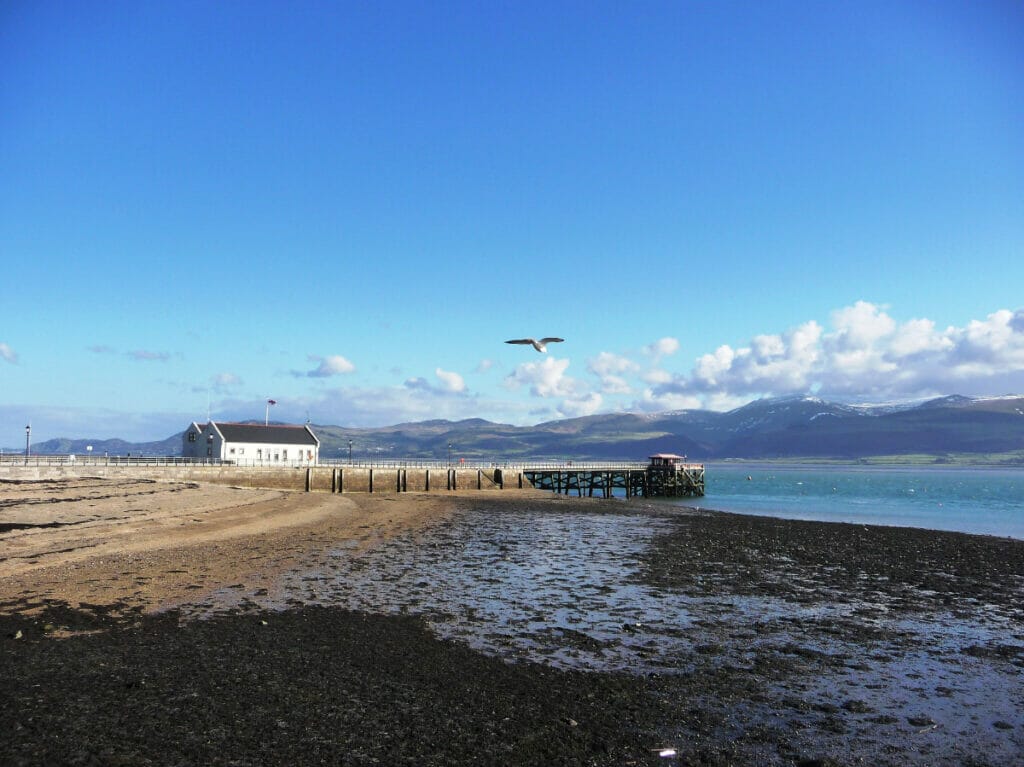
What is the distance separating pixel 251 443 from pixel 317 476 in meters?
15.4

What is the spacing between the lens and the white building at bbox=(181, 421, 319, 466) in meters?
84.4

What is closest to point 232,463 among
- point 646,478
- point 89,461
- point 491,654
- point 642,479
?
point 89,461

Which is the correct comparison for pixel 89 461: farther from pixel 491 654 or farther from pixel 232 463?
pixel 491 654

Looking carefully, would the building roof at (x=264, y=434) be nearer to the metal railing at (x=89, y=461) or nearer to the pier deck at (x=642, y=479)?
the metal railing at (x=89, y=461)

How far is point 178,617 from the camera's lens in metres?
17.2

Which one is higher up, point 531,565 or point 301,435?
point 301,435

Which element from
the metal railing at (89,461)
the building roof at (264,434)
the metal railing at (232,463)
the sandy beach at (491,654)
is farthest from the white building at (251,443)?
the sandy beach at (491,654)

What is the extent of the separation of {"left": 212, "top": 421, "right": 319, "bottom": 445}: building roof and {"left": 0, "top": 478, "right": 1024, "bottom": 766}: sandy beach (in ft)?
179

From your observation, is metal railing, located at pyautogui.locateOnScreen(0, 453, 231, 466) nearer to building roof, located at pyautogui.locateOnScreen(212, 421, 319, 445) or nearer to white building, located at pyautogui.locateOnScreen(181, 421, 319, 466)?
white building, located at pyautogui.locateOnScreen(181, 421, 319, 466)

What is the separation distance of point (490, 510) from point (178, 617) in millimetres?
42629

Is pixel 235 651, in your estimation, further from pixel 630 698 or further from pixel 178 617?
pixel 630 698

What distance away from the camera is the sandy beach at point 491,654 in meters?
10.3

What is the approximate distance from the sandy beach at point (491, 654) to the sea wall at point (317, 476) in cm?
3369

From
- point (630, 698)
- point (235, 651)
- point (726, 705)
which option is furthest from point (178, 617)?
point (726, 705)
